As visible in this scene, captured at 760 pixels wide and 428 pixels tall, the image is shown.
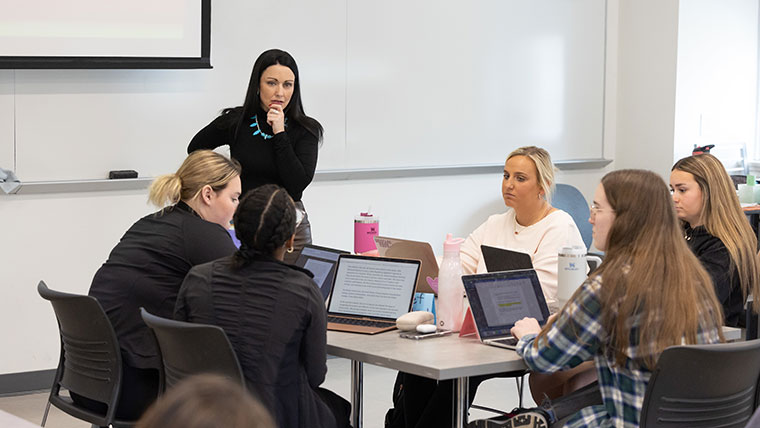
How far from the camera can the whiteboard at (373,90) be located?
462 cm

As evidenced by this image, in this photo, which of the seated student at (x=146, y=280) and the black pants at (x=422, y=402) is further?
the black pants at (x=422, y=402)

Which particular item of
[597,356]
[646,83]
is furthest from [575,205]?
[597,356]

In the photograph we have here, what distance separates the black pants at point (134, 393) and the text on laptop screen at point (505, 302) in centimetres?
99

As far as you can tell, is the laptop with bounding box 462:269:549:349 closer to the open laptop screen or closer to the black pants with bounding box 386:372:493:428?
the open laptop screen

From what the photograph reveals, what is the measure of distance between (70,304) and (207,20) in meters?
2.30

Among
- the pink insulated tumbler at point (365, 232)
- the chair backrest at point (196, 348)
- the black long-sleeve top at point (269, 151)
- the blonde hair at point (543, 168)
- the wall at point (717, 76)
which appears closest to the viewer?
the chair backrest at point (196, 348)

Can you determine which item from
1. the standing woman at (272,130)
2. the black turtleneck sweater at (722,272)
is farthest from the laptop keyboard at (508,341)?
the standing woman at (272,130)

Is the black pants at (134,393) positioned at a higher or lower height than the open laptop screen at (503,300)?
lower

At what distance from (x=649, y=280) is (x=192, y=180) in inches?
54.7

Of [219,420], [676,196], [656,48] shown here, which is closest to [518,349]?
[676,196]

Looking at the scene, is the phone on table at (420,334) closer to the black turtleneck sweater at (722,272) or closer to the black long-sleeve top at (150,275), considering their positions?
the black long-sleeve top at (150,275)

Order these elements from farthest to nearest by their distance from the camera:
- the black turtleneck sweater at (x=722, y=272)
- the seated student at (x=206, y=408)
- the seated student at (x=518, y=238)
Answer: the seated student at (x=518, y=238)
the black turtleneck sweater at (x=722, y=272)
the seated student at (x=206, y=408)

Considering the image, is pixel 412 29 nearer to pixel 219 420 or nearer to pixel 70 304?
pixel 70 304

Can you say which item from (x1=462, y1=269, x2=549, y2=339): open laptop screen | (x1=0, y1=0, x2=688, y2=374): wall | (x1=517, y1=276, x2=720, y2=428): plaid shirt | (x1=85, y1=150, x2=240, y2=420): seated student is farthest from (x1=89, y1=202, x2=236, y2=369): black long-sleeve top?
(x1=0, y1=0, x2=688, y2=374): wall
